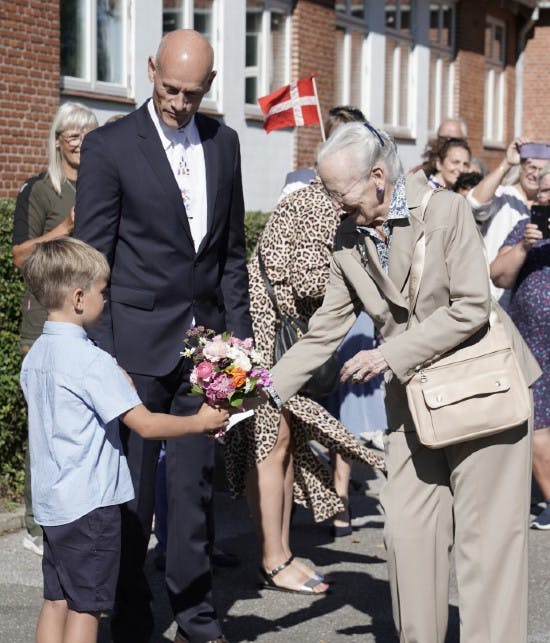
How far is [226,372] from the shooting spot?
13.9 feet

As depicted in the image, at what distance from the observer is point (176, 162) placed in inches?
192

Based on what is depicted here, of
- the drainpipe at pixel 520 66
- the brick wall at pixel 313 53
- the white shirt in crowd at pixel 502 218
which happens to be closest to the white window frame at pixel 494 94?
the drainpipe at pixel 520 66

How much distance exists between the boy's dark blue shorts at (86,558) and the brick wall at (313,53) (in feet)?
45.6

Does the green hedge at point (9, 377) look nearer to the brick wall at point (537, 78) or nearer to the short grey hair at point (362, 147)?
the short grey hair at point (362, 147)

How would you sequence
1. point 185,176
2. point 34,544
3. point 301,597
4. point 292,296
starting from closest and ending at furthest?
1. point 185,176
2. point 301,597
3. point 292,296
4. point 34,544

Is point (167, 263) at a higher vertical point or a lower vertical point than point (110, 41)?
lower

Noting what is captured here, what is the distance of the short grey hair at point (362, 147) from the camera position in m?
4.31

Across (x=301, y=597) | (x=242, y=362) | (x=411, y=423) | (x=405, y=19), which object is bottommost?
(x=301, y=597)

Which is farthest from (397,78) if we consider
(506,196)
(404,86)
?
(506,196)

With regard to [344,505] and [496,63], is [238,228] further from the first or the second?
[496,63]

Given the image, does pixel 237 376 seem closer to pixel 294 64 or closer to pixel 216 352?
pixel 216 352

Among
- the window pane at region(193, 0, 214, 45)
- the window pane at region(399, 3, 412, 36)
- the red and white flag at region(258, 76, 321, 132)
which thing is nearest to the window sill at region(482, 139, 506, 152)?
the window pane at region(399, 3, 412, 36)

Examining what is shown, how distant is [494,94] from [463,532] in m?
24.2

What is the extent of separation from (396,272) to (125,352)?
1087 mm
